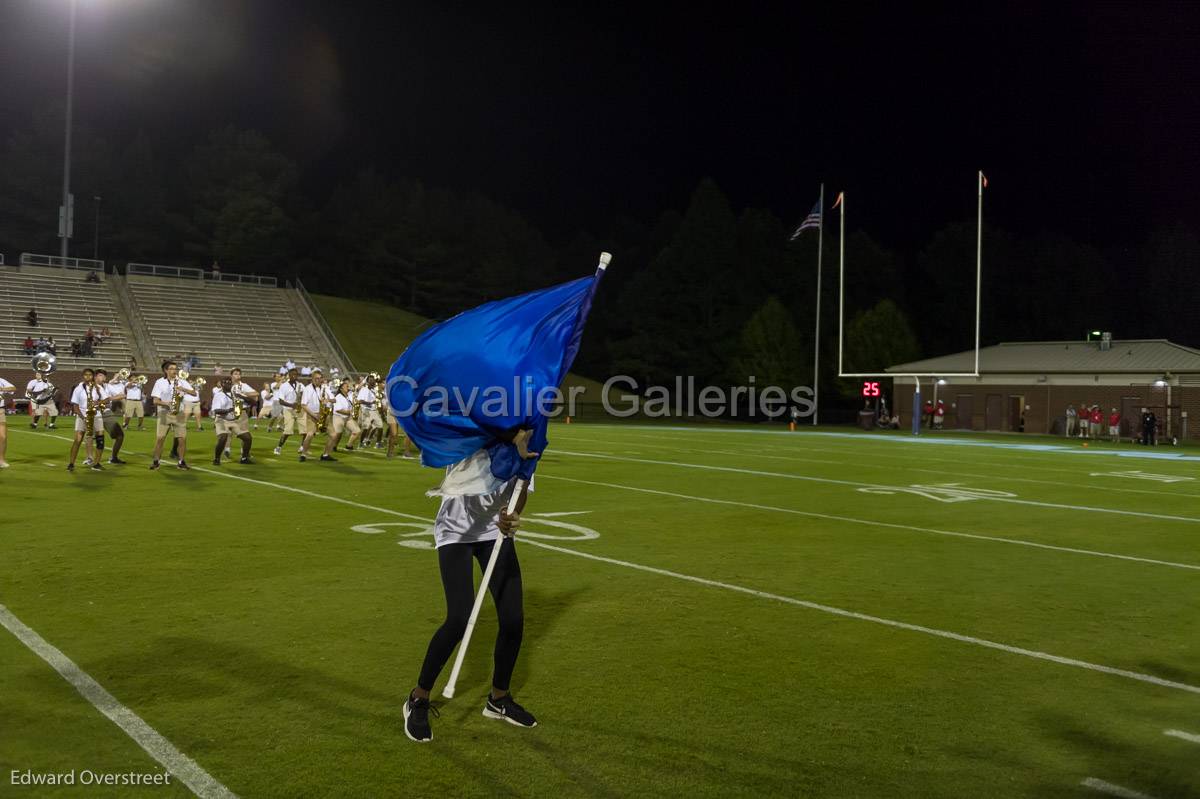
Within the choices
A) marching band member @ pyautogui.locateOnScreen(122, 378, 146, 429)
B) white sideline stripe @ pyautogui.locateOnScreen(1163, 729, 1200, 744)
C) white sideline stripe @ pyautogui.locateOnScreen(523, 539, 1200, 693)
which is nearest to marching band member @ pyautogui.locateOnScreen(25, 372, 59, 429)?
marching band member @ pyautogui.locateOnScreen(122, 378, 146, 429)

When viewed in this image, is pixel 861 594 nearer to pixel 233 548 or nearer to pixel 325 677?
Answer: pixel 325 677

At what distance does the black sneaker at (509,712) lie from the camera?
4.65 metres

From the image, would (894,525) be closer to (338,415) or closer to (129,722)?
(129,722)

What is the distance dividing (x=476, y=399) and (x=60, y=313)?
48.2m

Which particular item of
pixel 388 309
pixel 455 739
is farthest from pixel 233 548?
pixel 388 309

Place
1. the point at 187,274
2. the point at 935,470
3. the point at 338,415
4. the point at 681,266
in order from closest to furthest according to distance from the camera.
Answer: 1. the point at 338,415
2. the point at 935,470
3. the point at 187,274
4. the point at 681,266

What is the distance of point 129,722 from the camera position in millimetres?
4543

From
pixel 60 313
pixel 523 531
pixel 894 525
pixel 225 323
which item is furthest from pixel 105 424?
pixel 225 323

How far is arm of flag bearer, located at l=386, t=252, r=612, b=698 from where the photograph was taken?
4.65 meters

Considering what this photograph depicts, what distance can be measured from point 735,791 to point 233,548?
6.52m

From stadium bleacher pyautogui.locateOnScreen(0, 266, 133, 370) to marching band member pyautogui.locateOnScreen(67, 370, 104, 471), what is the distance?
27392mm

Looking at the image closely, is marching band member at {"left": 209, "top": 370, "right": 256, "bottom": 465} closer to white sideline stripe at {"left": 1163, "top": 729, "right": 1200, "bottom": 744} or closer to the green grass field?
the green grass field

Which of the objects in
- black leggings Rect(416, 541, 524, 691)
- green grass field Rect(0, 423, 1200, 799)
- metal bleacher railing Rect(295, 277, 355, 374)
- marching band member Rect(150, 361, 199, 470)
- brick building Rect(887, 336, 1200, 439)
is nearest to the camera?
green grass field Rect(0, 423, 1200, 799)

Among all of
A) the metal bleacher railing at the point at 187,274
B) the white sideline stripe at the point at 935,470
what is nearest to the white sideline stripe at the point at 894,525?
the white sideline stripe at the point at 935,470
